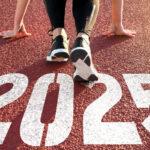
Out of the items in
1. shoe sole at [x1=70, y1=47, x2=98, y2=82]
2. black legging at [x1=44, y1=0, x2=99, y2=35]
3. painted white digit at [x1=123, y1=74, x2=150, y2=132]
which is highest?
black legging at [x1=44, y1=0, x2=99, y2=35]

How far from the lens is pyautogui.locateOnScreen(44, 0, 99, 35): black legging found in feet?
→ 13.1

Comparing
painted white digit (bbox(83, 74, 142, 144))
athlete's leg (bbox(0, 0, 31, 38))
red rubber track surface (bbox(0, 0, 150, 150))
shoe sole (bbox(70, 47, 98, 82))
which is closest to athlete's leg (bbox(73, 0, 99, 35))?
shoe sole (bbox(70, 47, 98, 82))

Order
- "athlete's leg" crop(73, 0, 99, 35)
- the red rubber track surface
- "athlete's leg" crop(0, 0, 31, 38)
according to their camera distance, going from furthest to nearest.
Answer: "athlete's leg" crop(0, 0, 31, 38)
"athlete's leg" crop(73, 0, 99, 35)
the red rubber track surface

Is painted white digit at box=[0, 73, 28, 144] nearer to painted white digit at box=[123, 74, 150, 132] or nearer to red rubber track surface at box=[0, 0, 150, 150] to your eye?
red rubber track surface at box=[0, 0, 150, 150]

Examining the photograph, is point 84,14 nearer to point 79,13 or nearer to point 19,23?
point 79,13

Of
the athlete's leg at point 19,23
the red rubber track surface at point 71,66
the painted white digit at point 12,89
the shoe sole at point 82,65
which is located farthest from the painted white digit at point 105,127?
the athlete's leg at point 19,23

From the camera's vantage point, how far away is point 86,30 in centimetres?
396

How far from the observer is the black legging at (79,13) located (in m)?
4.00

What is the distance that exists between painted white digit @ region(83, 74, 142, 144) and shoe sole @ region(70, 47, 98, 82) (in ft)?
0.63

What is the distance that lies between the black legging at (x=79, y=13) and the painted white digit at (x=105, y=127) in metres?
0.61

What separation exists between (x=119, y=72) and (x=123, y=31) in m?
1.00

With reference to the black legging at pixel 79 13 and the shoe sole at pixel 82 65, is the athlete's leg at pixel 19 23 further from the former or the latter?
the shoe sole at pixel 82 65

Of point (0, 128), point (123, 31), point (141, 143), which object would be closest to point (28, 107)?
point (0, 128)

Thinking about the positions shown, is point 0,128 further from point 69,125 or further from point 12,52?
point 12,52
